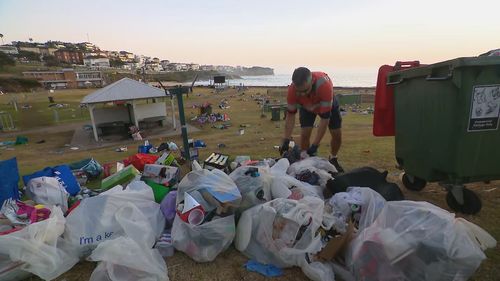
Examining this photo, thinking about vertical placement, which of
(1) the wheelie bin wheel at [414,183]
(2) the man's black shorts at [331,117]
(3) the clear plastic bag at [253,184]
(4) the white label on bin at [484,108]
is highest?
(4) the white label on bin at [484,108]

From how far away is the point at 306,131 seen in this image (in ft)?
14.0

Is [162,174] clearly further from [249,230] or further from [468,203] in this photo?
[468,203]

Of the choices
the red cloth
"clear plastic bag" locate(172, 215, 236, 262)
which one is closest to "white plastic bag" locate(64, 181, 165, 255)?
"clear plastic bag" locate(172, 215, 236, 262)

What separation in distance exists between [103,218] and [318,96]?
105 inches

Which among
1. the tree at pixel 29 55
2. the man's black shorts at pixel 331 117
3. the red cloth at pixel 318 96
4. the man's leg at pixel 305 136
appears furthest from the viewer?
the tree at pixel 29 55

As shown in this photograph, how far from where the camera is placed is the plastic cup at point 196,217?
7.24 ft

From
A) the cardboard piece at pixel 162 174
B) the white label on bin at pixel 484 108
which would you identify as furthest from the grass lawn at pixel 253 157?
the cardboard piece at pixel 162 174

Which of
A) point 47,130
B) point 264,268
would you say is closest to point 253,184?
point 264,268

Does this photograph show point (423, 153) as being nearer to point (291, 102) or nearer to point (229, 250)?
point (291, 102)

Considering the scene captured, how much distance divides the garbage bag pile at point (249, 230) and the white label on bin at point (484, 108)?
2.85 ft

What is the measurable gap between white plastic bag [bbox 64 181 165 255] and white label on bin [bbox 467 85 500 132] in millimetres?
2691

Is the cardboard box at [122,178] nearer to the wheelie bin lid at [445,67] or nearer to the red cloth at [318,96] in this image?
the red cloth at [318,96]

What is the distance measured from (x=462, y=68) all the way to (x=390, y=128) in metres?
1.24

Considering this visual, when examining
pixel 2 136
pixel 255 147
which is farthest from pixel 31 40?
pixel 255 147
